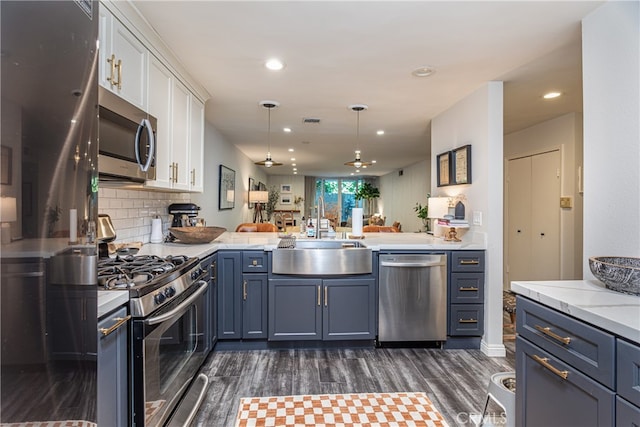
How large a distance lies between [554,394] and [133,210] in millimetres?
2797

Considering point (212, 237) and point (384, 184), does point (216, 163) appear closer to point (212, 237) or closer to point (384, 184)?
point (212, 237)

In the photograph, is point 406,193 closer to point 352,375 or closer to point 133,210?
point 352,375

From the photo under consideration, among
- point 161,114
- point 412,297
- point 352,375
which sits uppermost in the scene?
point 161,114

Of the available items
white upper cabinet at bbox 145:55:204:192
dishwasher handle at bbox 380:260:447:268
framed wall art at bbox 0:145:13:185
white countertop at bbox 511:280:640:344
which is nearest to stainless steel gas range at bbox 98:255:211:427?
white upper cabinet at bbox 145:55:204:192

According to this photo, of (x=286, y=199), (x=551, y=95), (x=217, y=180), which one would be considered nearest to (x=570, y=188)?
(x=551, y=95)

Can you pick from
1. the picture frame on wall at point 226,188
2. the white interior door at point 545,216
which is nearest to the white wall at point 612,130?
the white interior door at point 545,216

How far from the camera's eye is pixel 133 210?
2.55 metres

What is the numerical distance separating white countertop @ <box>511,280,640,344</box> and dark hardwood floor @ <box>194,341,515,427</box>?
1.02 metres

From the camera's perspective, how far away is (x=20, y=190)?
0.61 m

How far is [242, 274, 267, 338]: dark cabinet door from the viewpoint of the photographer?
279 centimetres

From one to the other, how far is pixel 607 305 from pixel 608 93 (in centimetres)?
122

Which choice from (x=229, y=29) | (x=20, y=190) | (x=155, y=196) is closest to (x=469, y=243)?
(x=229, y=29)

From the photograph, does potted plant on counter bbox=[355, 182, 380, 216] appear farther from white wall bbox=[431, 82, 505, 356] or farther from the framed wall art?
the framed wall art

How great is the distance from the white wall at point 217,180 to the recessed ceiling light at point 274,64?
81.7 inches
